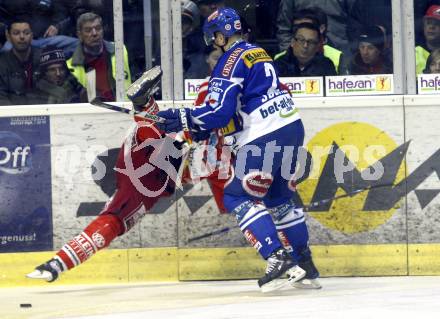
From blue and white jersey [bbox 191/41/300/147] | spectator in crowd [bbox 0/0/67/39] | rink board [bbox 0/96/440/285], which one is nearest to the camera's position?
blue and white jersey [bbox 191/41/300/147]

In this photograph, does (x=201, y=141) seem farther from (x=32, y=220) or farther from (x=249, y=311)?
(x=249, y=311)

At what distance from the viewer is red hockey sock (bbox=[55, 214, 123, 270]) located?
8.23 m

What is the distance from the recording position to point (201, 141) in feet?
27.9

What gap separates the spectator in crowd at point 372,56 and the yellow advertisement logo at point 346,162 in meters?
0.39

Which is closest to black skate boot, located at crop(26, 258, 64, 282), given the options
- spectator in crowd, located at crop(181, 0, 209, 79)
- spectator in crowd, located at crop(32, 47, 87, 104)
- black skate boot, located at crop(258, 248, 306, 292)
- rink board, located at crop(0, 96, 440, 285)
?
rink board, located at crop(0, 96, 440, 285)

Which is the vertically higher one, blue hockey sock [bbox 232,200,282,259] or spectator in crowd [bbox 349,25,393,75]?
spectator in crowd [bbox 349,25,393,75]

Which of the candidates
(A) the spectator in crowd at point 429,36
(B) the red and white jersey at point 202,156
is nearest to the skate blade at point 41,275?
(B) the red and white jersey at point 202,156

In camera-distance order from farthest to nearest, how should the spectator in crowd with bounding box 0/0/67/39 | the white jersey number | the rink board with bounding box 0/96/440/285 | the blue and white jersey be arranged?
the spectator in crowd with bounding box 0/0/67/39, the rink board with bounding box 0/96/440/285, the white jersey number, the blue and white jersey

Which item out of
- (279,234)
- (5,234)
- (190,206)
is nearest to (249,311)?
(279,234)

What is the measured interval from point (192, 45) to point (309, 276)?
5.83 feet

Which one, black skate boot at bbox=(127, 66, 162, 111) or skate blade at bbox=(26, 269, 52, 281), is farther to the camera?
black skate boot at bbox=(127, 66, 162, 111)

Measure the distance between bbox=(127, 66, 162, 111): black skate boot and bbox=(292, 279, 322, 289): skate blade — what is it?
4.90ft

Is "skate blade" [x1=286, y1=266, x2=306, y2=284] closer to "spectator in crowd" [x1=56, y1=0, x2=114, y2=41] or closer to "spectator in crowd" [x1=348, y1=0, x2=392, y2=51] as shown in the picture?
"spectator in crowd" [x1=348, y1=0, x2=392, y2=51]

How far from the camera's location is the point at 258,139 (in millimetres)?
8000
